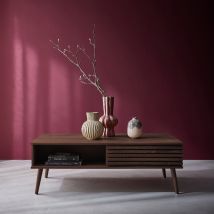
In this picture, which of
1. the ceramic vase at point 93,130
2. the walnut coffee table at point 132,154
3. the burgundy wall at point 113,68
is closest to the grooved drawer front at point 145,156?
the walnut coffee table at point 132,154

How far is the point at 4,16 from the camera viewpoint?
11.5 ft

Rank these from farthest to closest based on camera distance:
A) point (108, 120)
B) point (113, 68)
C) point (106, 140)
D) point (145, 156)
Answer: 1. point (113, 68)
2. point (108, 120)
3. point (106, 140)
4. point (145, 156)

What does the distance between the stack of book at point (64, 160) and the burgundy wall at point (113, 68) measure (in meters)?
1.20

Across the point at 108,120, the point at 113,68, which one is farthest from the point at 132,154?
the point at 113,68

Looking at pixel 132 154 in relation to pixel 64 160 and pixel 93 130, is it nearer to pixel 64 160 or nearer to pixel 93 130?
pixel 93 130

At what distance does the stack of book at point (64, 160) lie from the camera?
232 centimetres

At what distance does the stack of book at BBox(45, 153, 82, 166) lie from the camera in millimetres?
2322

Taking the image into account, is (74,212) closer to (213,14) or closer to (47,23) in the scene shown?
(47,23)

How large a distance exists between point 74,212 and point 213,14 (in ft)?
8.00

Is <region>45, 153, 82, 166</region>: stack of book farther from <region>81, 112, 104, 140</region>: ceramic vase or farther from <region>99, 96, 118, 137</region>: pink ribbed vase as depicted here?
<region>99, 96, 118, 137</region>: pink ribbed vase

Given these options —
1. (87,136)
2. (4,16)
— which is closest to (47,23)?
(4,16)

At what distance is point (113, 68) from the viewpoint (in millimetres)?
3539

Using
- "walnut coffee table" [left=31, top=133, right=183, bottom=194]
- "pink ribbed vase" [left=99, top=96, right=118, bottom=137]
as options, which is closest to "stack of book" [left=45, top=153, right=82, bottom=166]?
"walnut coffee table" [left=31, top=133, right=183, bottom=194]

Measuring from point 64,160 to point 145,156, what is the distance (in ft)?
1.71
